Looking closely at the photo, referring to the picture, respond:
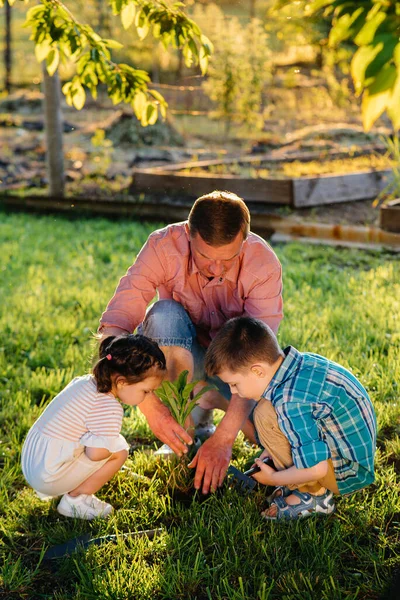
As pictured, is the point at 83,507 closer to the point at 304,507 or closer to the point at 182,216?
the point at 304,507

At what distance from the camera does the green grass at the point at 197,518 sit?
7.55 ft

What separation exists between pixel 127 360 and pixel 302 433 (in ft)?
2.22

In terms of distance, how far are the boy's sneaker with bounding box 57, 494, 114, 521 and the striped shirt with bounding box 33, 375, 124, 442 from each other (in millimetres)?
226

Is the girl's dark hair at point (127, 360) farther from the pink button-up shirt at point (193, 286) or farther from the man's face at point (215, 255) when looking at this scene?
the man's face at point (215, 255)

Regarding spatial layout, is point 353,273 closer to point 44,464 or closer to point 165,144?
point 44,464

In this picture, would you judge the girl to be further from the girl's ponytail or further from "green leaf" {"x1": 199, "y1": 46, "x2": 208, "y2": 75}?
"green leaf" {"x1": 199, "y1": 46, "x2": 208, "y2": 75}

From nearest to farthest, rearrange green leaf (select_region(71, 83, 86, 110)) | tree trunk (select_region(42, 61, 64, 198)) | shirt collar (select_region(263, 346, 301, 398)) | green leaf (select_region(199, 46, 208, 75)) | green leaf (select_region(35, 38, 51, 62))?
shirt collar (select_region(263, 346, 301, 398))
green leaf (select_region(199, 46, 208, 75))
green leaf (select_region(35, 38, 51, 62))
green leaf (select_region(71, 83, 86, 110))
tree trunk (select_region(42, 61, 64, 198))

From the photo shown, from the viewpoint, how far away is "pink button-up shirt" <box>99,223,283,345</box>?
2982 millimetres

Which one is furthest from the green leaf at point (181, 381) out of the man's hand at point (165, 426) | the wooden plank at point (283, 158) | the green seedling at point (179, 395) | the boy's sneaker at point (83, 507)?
the wooden plank at point (283, 158)

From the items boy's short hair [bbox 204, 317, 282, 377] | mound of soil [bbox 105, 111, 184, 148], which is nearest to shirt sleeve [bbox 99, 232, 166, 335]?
boy's short hair [bbox 204, 317, 282, 377]

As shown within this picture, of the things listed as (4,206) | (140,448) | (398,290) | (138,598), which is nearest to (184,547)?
(138,598)

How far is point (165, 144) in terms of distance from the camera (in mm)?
11914

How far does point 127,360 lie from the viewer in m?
2.63

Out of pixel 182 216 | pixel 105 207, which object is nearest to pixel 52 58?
pixel 182 216
